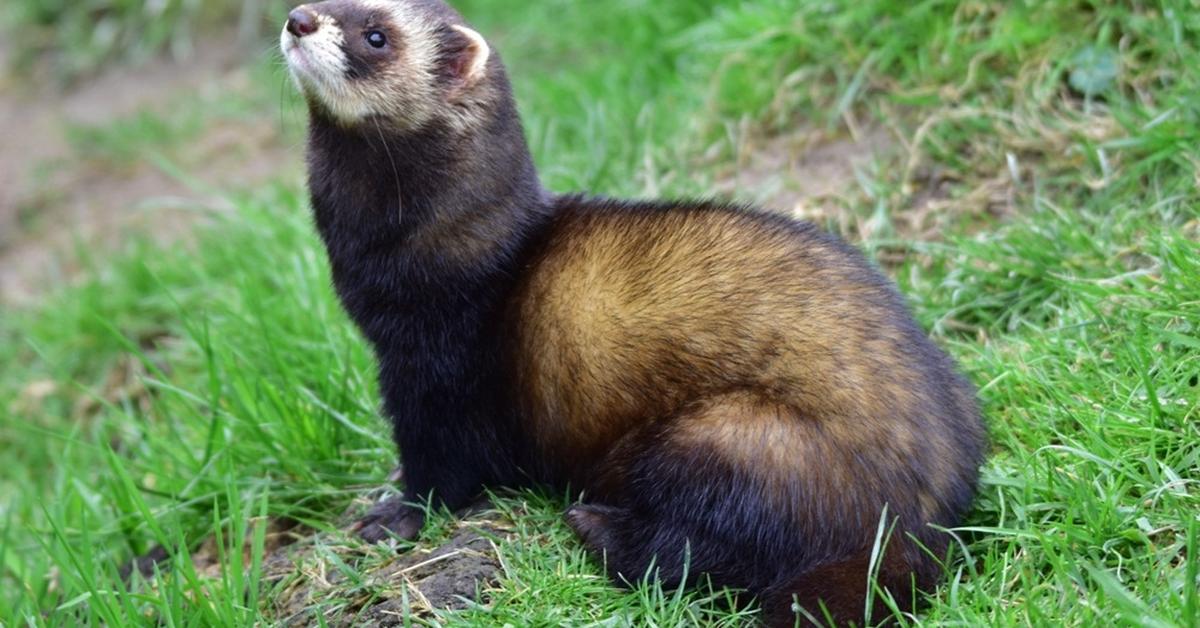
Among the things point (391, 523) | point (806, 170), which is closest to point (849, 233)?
point (806, 170)

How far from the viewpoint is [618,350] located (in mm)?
3502

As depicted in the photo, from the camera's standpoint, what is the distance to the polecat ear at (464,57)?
3850mm

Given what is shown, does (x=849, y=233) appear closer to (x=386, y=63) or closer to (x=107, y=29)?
(x=386, y=63)

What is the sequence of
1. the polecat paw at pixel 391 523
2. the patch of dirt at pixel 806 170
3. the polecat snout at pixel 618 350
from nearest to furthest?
the polecat snout at pixel 618 350, the polecat paw at pixel 391 523, the patch of dirt at pixel 806 170

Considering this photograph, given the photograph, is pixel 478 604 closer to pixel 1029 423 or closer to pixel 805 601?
pixel 805 601

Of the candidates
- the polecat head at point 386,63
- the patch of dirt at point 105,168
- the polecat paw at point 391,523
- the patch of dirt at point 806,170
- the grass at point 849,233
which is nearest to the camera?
the grass at point 849,233

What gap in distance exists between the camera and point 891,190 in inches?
200

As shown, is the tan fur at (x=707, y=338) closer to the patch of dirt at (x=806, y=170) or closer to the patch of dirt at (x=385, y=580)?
the patch of dirt at (x=385, y=580)

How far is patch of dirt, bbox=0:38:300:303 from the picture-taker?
285 inches

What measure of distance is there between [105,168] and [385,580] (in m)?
5.39

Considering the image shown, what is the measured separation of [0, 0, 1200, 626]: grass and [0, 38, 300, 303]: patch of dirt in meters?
0.71

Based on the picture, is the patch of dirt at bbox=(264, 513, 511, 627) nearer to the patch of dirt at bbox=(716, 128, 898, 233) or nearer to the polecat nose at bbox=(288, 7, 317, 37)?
the polecat nose at bbox=(288, 7, 317, 37)

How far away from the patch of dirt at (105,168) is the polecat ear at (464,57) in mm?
2700


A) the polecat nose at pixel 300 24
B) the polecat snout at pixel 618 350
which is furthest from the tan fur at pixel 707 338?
the polecat nose at pixel 300 24
